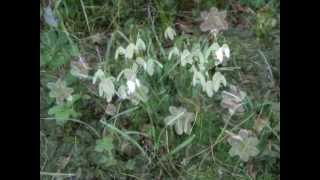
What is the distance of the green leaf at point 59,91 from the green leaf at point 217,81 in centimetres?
57

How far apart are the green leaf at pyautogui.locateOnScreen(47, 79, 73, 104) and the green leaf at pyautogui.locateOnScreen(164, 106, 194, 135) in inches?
16.1

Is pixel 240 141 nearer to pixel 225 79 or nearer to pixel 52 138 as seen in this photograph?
pixel 225 79

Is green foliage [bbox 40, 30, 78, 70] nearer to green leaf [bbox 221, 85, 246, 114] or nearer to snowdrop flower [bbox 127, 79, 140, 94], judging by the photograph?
snowdrop flower [bbox 127, 79, 140, 94]

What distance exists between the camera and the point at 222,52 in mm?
1892

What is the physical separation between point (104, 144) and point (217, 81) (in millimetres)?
516

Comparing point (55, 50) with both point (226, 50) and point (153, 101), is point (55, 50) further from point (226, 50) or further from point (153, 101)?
point (226, 50)

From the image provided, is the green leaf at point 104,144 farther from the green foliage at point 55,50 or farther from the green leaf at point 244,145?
the green leaf at point 244,145

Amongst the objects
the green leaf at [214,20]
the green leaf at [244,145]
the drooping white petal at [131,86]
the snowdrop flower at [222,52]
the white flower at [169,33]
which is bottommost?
the green leaf at [244,145]

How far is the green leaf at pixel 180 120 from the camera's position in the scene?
1.89 meters

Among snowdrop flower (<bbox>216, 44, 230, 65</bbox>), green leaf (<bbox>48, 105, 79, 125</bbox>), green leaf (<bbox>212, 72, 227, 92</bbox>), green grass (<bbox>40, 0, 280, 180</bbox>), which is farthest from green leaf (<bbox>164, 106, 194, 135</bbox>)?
green leaf (<bbox>48, 105, 79, 125</bbox>)

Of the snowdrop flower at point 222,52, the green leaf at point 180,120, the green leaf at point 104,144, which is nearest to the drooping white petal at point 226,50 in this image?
the snowdrop flower at point 222,52
